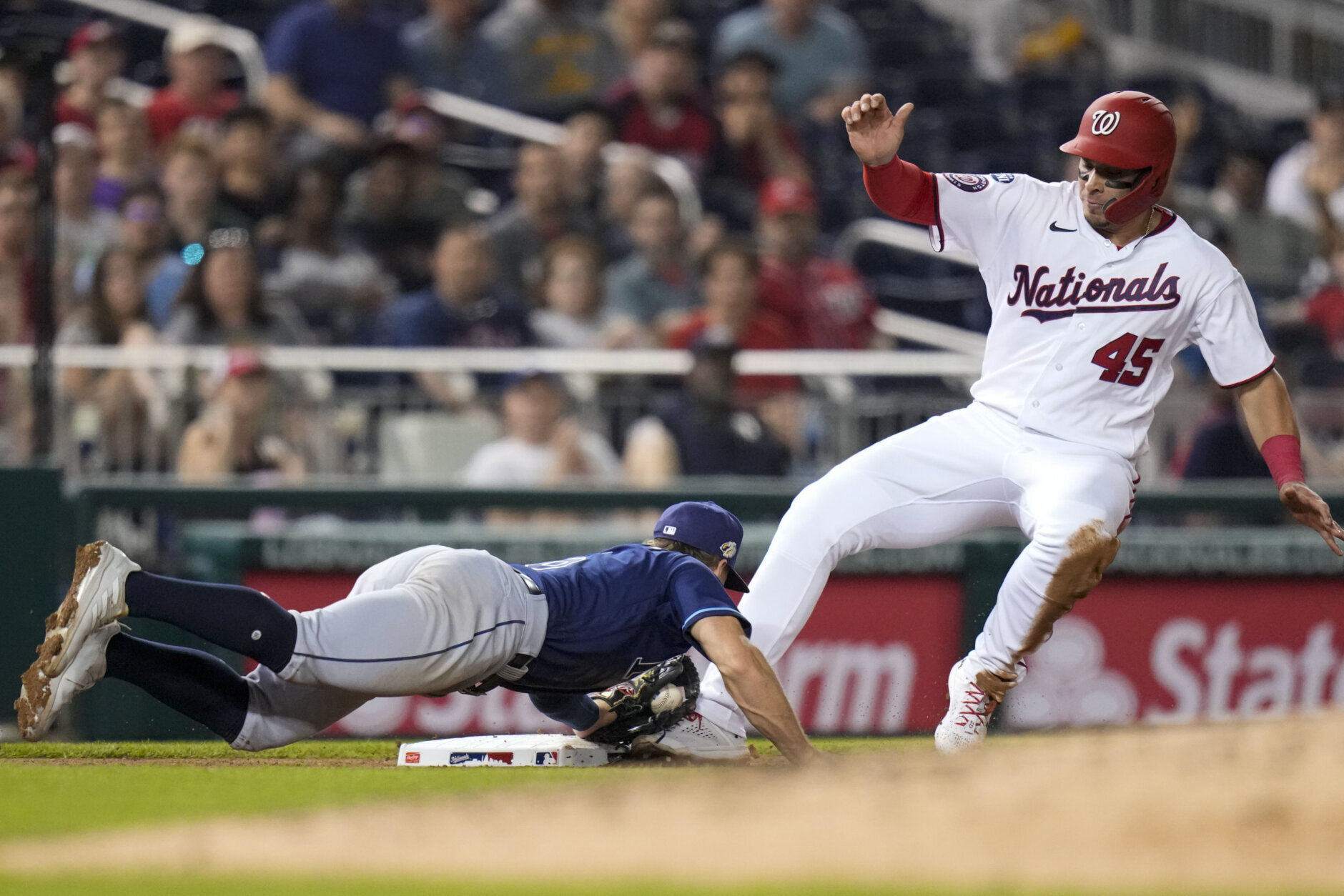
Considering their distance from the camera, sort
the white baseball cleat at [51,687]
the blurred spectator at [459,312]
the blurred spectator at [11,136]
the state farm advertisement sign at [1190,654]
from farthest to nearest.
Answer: the blurred spectator at [11,136] < the blurred spectator at [459,312] < the state farm advertisement sign at [1190,654] < the white baseball cleat at [51,687]

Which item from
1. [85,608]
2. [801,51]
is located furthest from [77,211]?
[85,608]

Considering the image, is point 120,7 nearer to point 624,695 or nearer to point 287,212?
point 287,212

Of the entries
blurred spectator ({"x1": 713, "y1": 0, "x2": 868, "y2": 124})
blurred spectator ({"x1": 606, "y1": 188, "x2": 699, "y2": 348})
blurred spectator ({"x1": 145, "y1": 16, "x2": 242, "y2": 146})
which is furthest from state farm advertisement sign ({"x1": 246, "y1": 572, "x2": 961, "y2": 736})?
blurred spectator ({"x1": 713, "y1": 0, "x2": 868, "y2": 124})

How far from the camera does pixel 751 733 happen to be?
741 centimetres

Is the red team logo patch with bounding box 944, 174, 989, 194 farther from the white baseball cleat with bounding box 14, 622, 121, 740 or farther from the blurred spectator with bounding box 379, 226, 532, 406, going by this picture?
the blurred spectator with bounding box 379, 226, 532, 406

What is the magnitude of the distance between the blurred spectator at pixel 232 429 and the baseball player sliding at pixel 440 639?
2.89 meters

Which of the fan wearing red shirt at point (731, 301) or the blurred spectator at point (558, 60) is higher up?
the blurred spectator at point (558, 60)

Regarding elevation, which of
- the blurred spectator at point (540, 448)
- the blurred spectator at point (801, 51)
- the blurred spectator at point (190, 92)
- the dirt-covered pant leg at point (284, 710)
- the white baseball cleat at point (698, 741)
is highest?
the blurred spectator at point (801, 51)

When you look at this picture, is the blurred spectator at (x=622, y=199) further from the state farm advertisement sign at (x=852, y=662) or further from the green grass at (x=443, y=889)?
the green grass at (x=443, y=889)

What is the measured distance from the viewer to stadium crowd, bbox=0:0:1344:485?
831cm

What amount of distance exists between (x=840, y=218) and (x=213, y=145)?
13.3 feet

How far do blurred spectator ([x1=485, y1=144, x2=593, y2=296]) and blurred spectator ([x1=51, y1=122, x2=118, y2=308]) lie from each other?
6.75 feet

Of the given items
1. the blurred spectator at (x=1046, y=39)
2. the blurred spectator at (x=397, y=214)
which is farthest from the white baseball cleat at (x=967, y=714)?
the blurred spectator at (x=1046, y=39)

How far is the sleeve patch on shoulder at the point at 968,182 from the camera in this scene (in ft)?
17.9
